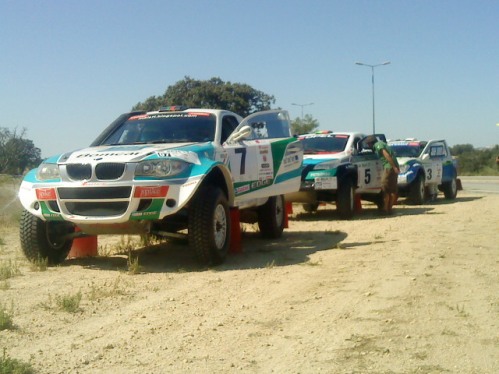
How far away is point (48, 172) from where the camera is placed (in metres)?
8.04

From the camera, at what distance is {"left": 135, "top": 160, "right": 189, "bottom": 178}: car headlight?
7.58 m

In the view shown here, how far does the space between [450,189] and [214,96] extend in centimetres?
1020

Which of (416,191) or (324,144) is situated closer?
(324,144)

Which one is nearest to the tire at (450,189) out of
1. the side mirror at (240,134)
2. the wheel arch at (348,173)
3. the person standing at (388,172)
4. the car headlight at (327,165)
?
the person standing at (388,172)

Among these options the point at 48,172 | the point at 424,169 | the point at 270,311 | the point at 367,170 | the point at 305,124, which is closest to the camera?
the point at 270,311

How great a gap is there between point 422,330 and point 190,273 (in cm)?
316

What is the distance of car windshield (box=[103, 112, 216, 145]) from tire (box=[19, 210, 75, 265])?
54.9 inches

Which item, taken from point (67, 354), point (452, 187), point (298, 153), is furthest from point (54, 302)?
point (452, 187)

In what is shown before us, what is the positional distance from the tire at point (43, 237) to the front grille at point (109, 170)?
112cm

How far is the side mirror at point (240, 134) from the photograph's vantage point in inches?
342

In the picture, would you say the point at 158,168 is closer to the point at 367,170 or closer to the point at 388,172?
the point at 388,172

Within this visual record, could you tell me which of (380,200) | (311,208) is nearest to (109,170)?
(311,208)

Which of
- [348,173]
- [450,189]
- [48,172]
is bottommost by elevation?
[450,189]

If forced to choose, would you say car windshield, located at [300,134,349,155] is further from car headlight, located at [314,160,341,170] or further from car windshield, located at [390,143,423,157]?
car windshield, located at [390,143,423,157]
